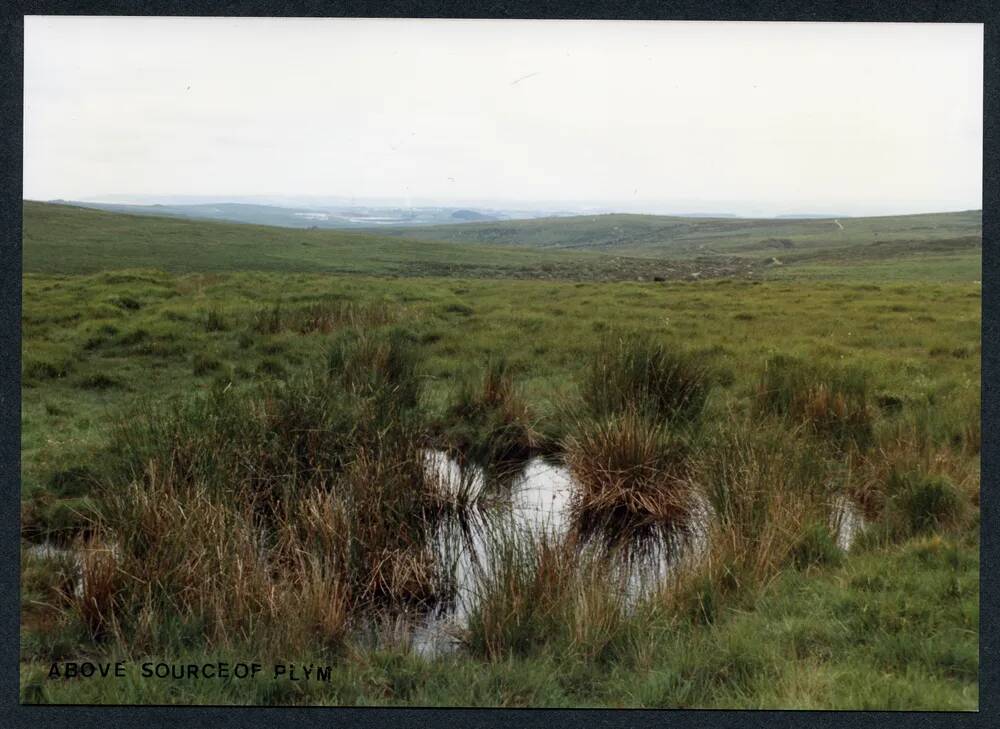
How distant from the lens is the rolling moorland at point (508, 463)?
Result: 3512 millimetres

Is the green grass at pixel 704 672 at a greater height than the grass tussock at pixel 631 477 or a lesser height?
lesser

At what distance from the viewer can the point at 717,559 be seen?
3893mm

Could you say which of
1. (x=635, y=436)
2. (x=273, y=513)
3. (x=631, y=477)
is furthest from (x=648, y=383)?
(x=273, y=513)

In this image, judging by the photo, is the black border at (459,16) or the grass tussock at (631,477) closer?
the black border at (459,16)

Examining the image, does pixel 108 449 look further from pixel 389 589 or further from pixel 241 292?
pixel 241 292

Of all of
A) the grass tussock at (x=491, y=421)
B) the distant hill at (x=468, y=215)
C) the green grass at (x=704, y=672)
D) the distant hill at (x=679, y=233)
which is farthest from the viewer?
the distant hill at (x=679, y=233)

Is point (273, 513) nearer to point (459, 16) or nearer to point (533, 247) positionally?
point (459, 16)

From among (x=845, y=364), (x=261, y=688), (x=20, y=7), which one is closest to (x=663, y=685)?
(x=261, y=688)

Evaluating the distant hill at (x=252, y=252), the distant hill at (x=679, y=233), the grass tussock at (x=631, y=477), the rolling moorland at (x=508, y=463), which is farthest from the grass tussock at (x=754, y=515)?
the distant hill at (x=252, y=252)

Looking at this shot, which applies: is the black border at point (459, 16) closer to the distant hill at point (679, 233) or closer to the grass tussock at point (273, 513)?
the grass tussock at point (273, 513)

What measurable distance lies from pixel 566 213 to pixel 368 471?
7.19ft

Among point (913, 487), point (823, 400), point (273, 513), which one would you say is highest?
point (823, 400)

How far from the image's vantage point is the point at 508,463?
5.12 metres

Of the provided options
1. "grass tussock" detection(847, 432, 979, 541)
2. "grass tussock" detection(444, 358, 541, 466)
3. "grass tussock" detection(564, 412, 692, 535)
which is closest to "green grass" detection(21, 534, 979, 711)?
"grass tussock" detection(847, 432, 979, 541)
